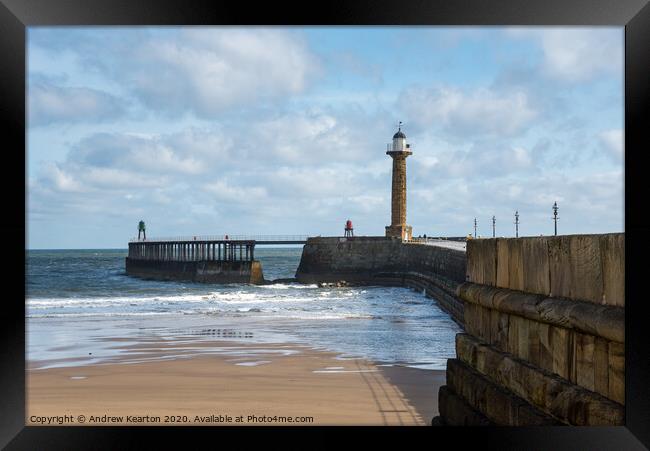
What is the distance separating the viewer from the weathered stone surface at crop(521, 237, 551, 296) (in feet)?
15.6

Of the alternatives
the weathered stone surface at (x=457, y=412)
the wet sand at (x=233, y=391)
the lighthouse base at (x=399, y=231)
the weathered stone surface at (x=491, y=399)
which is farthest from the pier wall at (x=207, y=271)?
the weathered stone surface at (x=491, y=399)

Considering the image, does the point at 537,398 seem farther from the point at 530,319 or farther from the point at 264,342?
the point at 264,342

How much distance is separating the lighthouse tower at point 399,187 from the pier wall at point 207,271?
9.83 metres

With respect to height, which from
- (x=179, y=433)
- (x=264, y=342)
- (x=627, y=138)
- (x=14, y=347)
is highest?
(x=627, y=138)

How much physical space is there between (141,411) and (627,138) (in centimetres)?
626

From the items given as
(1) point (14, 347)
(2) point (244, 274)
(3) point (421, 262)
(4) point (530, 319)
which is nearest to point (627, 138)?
(4) point (530, 319)

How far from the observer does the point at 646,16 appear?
4348 mm

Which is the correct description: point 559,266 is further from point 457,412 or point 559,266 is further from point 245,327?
point 245,327

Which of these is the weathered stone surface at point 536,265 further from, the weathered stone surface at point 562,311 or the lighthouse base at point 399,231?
the lighthouse base at point 399,231

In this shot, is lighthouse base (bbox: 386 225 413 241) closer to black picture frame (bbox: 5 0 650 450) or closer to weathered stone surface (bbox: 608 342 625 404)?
black picture frame (bbox: 5 0 650 450)

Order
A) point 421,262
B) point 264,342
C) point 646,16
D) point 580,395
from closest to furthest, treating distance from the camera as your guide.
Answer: point 580,395
point 646,16
point 264,342
point 421,262

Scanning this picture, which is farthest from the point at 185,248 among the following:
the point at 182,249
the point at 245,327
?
the point at 245,327

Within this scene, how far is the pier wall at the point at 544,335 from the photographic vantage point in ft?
13.0

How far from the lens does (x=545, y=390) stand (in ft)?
14.6
